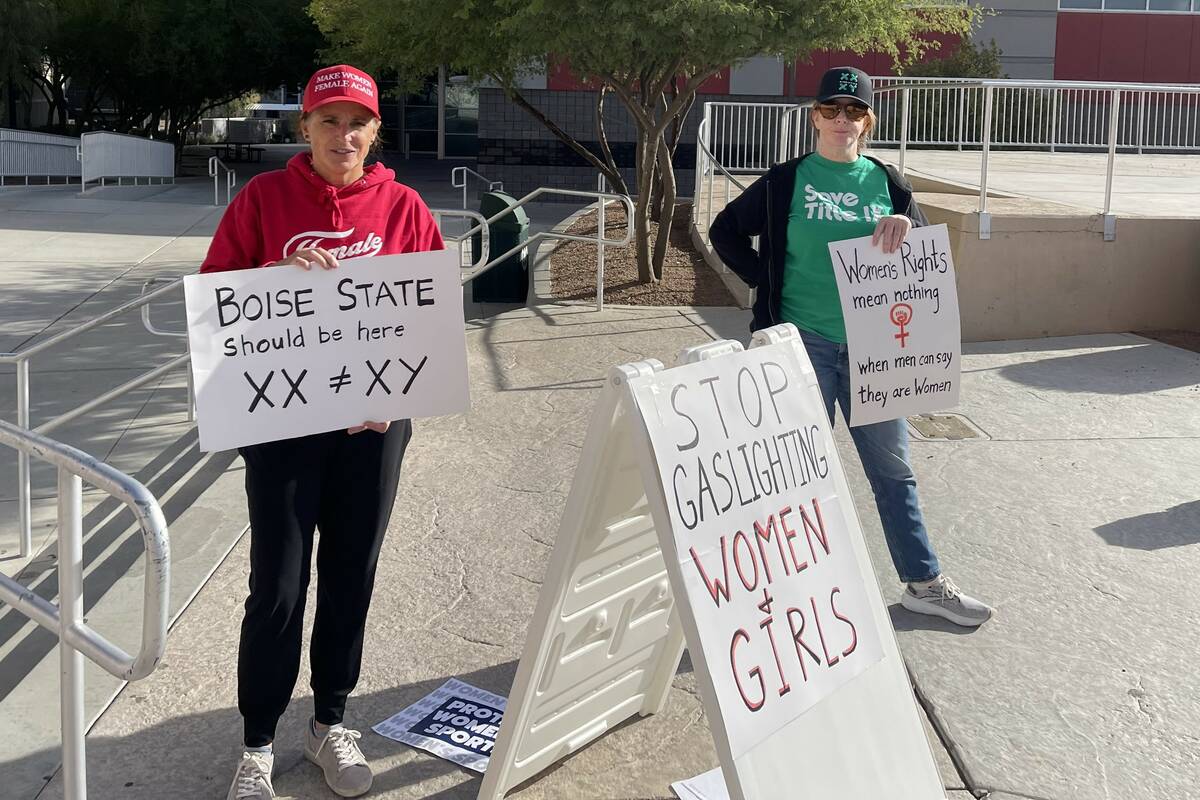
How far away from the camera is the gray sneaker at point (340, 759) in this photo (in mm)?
3357

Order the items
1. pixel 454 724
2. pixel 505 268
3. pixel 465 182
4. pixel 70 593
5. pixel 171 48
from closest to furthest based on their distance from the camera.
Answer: pixel 70 593 → pixel 454 724 → pixel 505 268 → pixel 465 182 → pixel 171 48

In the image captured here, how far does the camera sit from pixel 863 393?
4293 mm

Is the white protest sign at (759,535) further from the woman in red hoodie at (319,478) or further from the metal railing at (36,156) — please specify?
the metal railing at (36,156)

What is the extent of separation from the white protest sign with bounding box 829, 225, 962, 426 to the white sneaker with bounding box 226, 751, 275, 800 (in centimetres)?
218

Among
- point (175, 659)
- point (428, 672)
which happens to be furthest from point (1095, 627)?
point (175, 659)

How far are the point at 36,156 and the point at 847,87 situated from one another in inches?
1063

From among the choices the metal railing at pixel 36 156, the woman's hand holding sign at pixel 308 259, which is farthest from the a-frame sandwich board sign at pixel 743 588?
the metal railing at pixel 36 156

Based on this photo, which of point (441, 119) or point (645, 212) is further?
point (441, 119)

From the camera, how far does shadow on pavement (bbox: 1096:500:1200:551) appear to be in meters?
5.40

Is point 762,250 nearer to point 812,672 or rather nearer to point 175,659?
point 812,672

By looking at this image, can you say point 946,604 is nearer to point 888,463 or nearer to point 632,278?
point 888,463

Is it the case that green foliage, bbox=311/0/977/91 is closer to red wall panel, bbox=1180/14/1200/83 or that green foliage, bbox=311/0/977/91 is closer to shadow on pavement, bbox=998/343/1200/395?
shadow on pavement, bbox=998/343/1200/395

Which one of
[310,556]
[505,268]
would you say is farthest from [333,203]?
[505,268]

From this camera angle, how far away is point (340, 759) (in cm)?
340
